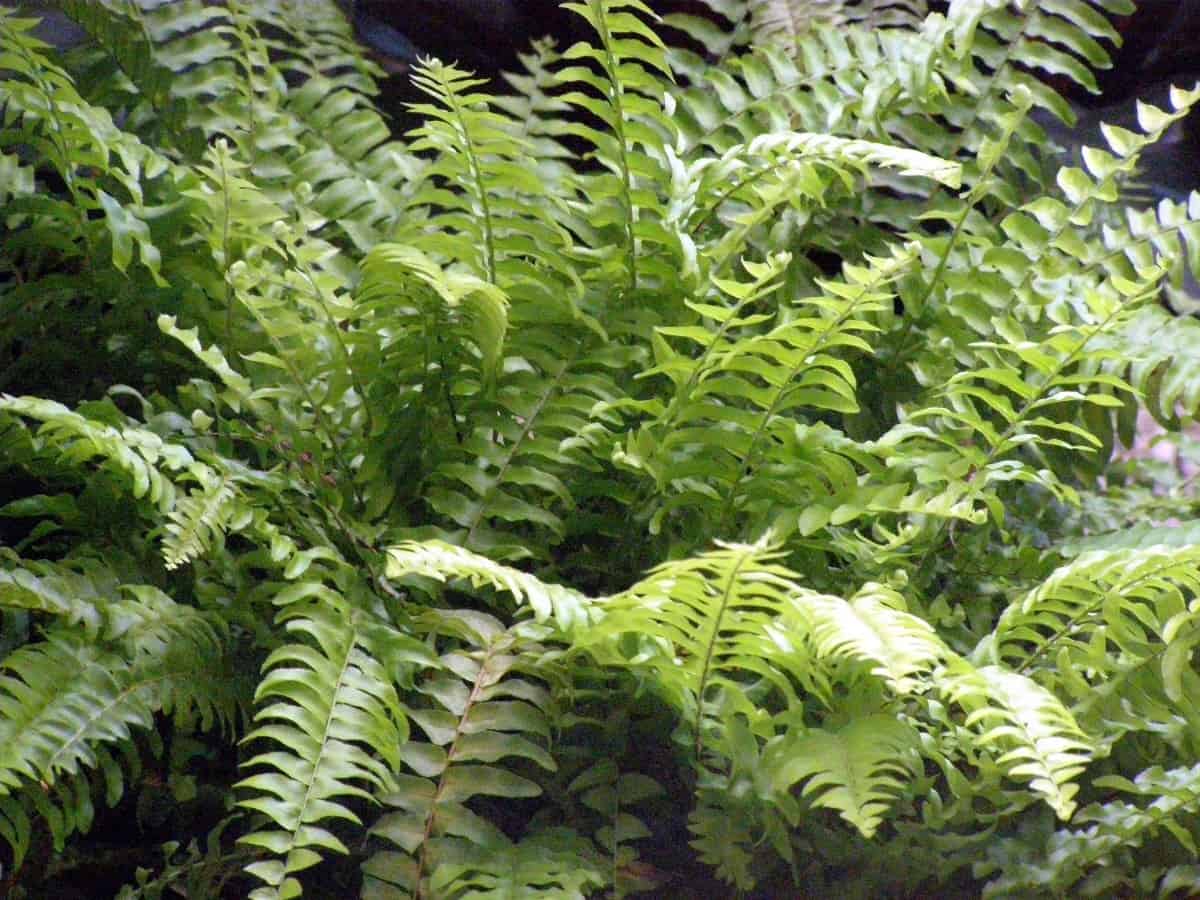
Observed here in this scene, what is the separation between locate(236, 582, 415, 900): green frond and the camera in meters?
1.09

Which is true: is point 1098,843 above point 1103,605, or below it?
below

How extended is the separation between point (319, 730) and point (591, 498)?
57 cm

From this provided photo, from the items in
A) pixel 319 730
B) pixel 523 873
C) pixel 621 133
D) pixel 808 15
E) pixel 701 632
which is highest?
pixel 808 15

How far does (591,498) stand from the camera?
5.40ft

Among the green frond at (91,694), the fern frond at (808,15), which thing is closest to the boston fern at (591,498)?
the green frond at (91,694)

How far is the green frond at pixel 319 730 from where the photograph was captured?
1087 mm

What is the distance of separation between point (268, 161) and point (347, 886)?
104 centimetres

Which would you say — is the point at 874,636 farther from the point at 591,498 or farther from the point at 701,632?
the point at 591,498

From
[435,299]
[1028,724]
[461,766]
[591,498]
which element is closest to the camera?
[1028,724]

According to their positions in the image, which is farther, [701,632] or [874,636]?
[701,632]

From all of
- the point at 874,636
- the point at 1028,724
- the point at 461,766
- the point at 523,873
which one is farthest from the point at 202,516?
the point at 1028,724

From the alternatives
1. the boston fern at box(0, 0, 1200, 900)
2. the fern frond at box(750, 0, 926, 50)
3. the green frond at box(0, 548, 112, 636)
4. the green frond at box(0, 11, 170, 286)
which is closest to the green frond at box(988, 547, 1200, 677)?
the boston fern at box(0, 0, 1200, 900)

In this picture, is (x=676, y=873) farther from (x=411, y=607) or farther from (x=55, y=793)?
(x=55, y=793)

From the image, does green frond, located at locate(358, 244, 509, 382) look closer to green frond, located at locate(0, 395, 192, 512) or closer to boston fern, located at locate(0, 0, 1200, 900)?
boston fern, located at locate(0, 0, 1200, 900)
